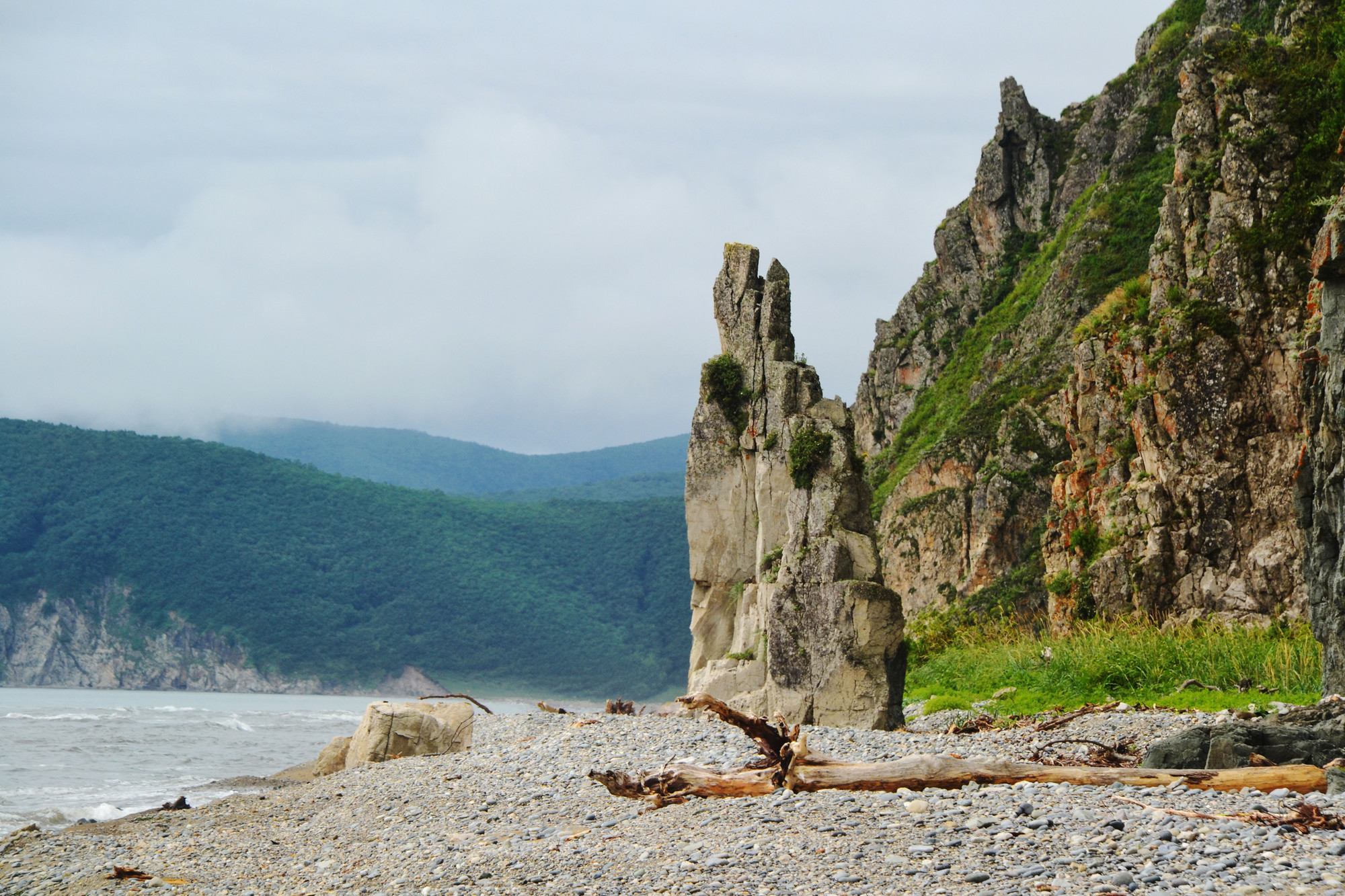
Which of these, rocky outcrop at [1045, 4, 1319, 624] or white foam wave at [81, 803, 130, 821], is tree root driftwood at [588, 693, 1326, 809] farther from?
rocky outcrop at [1045, 4, 1319, 624]

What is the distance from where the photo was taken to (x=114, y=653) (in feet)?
282

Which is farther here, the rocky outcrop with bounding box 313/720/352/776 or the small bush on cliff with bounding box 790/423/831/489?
the rocky outcrop with bounding box 313/720/352/776

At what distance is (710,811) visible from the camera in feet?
28.8

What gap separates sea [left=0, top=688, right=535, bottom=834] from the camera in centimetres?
2242

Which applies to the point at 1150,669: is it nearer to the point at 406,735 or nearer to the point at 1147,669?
the point at 1147,669

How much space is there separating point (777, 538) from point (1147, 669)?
6.79m

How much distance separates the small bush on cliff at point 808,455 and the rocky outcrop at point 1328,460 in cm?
799

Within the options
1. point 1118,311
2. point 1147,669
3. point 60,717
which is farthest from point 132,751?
point 1118,311

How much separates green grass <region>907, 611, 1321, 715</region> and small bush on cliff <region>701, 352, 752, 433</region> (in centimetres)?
688

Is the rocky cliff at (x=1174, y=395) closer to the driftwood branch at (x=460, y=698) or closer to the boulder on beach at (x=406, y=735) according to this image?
the driftwood branch at (x=460, y=698)

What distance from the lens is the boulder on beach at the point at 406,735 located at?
19.0m

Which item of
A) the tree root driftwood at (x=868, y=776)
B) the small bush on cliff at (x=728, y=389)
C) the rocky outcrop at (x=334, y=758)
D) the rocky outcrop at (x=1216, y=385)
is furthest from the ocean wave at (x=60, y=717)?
the tree root driftwood at (x=868, y=776)

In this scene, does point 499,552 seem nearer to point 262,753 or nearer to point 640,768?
point 262,753

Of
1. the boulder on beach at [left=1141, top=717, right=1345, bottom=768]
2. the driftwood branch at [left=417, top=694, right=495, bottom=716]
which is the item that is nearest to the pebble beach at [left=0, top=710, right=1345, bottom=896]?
the boulder on beach at [left=1141, top=717, right=1345, bottom=768]
